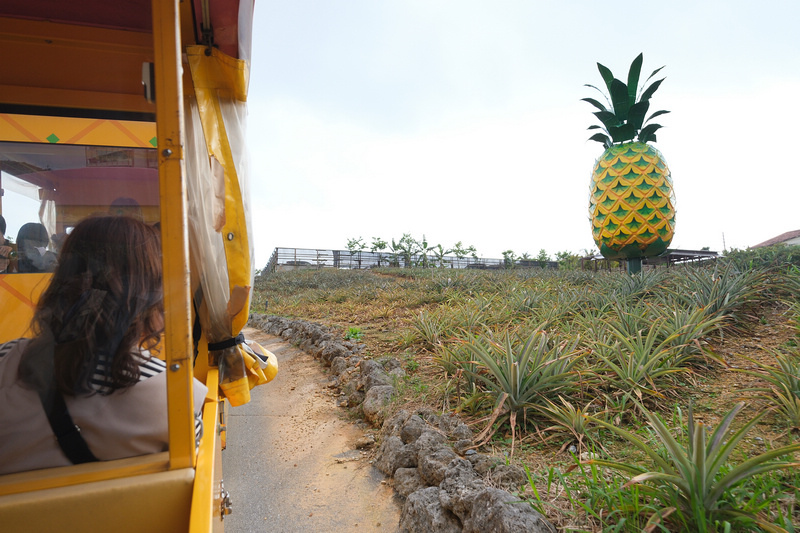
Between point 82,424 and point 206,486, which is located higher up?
point 82,424

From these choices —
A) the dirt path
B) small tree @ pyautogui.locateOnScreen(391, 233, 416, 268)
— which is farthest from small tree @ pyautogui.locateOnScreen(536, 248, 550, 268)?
the dirt path

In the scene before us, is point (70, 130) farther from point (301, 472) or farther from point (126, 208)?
point (301, 472)

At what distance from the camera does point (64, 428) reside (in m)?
1.08

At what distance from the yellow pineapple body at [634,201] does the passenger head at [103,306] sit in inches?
291

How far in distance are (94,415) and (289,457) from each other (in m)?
2.23

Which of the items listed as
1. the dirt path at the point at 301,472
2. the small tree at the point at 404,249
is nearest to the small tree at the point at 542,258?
the small tree at the point at 404,249

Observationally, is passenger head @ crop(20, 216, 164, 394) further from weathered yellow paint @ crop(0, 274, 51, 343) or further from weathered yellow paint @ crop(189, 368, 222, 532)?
weathered yellow paint @ crop(0, 274, 51, 343)

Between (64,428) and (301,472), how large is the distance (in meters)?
2.02

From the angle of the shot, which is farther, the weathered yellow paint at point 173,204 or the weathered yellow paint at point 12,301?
the weathered yellow paint at point 12,301

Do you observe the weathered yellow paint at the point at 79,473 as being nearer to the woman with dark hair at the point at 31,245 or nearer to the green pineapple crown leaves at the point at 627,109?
the woman with dark hair at the point at 31,245

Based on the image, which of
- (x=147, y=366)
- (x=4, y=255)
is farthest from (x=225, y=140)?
(x=4, y=255)

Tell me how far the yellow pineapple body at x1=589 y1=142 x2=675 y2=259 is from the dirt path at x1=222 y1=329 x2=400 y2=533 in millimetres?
5672

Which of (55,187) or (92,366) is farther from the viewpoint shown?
(55,187)

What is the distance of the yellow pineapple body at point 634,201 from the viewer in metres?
6.89
